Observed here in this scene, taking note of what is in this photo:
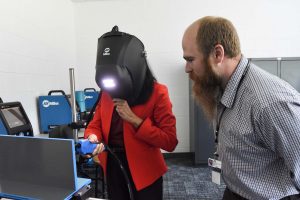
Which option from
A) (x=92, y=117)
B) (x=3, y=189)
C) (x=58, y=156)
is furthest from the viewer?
(x=92, y=117)

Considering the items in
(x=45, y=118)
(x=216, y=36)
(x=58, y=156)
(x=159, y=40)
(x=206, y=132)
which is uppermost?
(x=159, y=40)

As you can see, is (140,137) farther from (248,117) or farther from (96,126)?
(248,117)

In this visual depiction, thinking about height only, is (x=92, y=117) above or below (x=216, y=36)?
below

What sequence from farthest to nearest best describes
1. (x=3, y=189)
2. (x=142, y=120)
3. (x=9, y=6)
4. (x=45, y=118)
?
(x=45, y=118), (x=9, y=6), (x=142, y=120), (x=3, y=189)

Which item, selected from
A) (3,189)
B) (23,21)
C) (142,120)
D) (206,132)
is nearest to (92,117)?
(142,120)

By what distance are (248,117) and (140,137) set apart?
1.81 feet

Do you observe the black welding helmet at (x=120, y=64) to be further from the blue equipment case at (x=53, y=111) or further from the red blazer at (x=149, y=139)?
the blue equipment case at (x=53, y=111)

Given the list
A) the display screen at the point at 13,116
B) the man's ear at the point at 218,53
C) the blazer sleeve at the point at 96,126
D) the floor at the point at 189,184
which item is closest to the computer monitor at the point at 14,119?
the display screen at the point at 13,116

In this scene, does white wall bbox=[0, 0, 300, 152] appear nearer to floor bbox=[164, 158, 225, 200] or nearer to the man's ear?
floor bbox=[164, 158, 225, 200]

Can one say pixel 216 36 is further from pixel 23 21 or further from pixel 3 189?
pixel 23 21

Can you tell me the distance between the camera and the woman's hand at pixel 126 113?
112cm

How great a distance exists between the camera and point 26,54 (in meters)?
2.49

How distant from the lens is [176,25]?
12.1 feet

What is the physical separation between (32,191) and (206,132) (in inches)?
111
